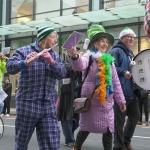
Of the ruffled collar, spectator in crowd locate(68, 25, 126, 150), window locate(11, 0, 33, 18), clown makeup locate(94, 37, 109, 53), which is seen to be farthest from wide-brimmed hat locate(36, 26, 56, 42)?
window locate(11, 0, 33, 18)

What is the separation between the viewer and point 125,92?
5.12 m

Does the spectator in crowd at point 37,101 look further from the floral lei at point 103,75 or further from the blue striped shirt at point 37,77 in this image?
the floral lei at point 103,75

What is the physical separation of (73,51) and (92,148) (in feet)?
8.61

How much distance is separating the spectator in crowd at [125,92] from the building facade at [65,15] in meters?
9.47

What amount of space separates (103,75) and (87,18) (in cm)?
1324

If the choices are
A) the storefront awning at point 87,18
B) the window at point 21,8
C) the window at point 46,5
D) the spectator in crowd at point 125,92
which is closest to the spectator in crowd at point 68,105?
the spectator in crowd at point 125,92

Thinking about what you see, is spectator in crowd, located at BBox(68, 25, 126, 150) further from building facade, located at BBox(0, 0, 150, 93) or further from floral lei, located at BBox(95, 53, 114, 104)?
building facade, located at BBox(0, 0, 150, 93)

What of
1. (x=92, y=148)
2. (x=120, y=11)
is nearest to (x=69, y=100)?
(x=92, y=148)

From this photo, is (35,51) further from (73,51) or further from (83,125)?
(83,125)

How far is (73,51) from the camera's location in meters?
3.68

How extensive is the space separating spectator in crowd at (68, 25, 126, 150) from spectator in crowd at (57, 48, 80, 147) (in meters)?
1.56

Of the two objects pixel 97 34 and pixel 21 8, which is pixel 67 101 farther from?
pixel 21 8

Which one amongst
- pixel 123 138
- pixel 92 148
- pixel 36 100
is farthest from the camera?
pixel 92 148

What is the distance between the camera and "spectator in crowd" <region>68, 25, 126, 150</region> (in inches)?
169
